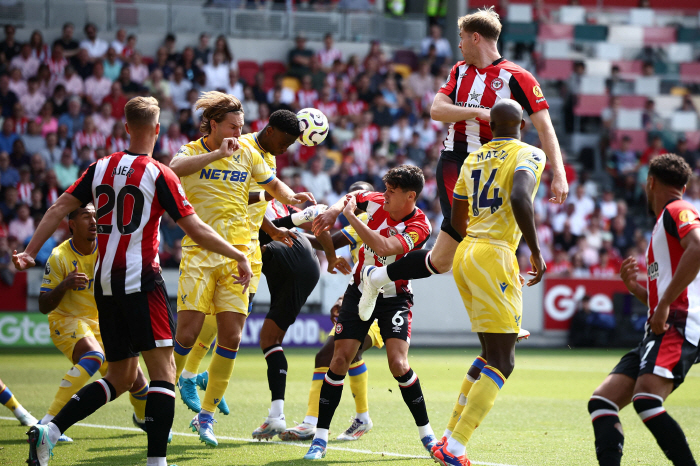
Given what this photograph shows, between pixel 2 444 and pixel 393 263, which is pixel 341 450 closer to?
pixel 393 263

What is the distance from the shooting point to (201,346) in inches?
303

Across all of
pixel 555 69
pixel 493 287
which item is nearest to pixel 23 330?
pixel 493 287

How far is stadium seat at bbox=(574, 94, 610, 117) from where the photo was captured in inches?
946

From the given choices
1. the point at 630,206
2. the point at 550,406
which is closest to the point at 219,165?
the point at 550,406

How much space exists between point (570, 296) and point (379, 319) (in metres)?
12.3

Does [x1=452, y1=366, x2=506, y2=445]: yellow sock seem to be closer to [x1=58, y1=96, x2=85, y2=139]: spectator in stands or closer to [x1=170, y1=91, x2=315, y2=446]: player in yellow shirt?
[x1=170, y1=91, x2=315, y2=446]: player in yellow shirt

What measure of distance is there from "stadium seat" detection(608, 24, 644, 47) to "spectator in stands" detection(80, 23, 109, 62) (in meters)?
15.9

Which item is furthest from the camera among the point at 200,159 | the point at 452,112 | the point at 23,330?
the point at 23,330

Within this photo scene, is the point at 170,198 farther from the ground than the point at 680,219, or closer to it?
closer to it

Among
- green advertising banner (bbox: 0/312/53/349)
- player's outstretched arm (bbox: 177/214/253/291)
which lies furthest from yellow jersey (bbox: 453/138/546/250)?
green advertising banner (bbox: 0/312/53/349)

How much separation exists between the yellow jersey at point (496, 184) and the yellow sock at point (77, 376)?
133 inches

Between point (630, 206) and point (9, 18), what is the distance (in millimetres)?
16517

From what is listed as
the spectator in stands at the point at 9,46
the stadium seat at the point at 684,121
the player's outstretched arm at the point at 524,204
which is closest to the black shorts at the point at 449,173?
the player's outstretched arm at the point at 524,204

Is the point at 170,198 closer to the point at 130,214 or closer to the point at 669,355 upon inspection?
the point at 130,214
